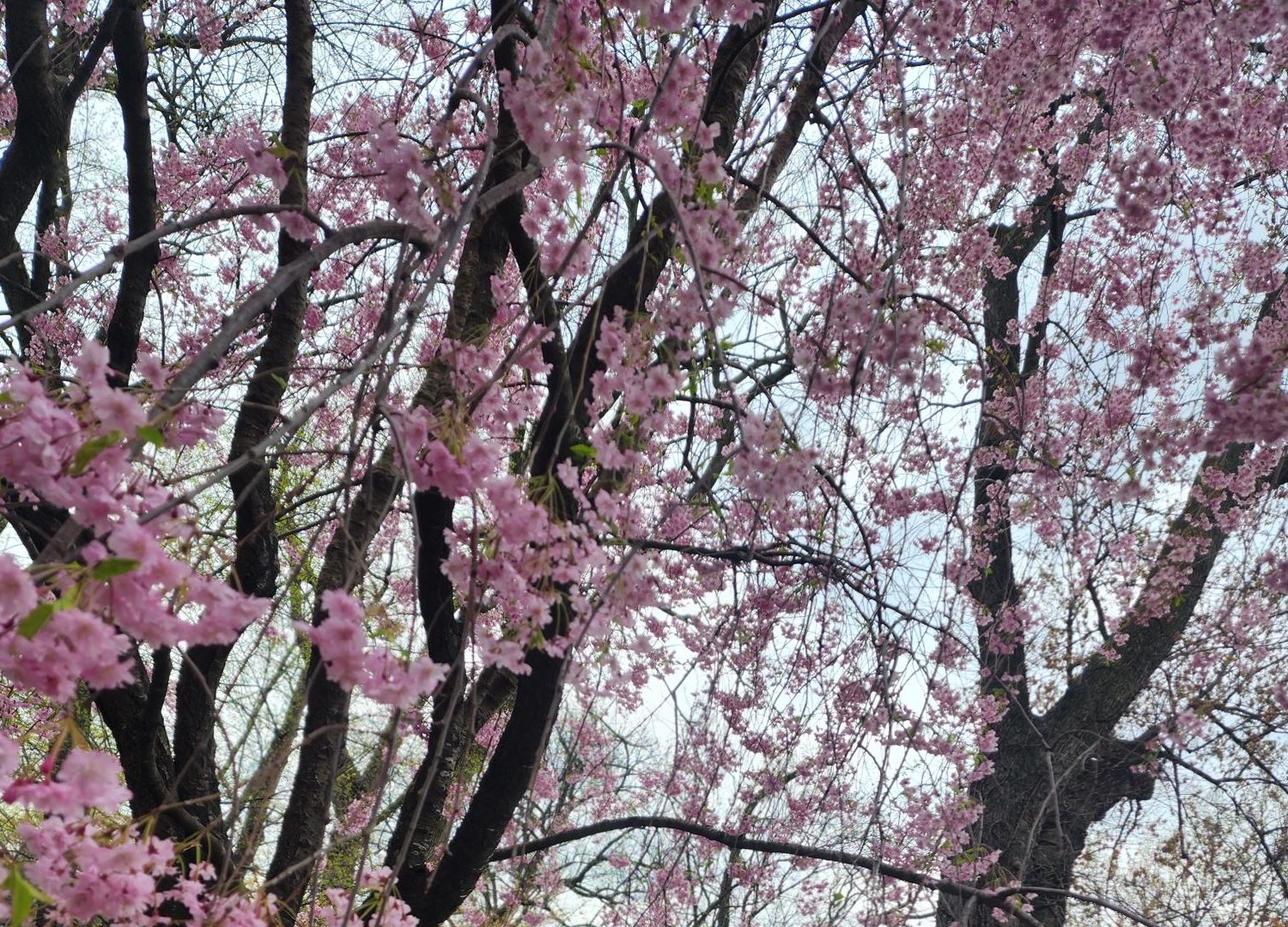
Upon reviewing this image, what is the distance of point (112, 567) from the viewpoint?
2.64ft

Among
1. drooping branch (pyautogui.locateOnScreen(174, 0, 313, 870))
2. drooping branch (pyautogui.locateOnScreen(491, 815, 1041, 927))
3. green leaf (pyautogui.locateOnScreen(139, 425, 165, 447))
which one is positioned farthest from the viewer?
drooping branch (pyautogui.locateOnScreen(174, 0, 313, 870))

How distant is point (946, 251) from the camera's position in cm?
402

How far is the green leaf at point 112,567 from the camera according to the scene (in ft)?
2.63

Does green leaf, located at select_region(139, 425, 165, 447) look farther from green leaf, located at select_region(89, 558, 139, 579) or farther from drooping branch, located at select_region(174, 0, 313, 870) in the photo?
drooping branch, located at select_region(174, 0, 313, 870)

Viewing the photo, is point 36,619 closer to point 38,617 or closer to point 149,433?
A: point 38,617

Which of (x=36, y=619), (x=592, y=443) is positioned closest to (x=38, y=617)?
(x=36, y=619)

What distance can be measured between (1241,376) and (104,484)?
2.06 meters

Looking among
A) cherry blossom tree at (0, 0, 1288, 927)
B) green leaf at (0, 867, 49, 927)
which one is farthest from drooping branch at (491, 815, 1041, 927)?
green leaf at (0, 867, 49, 927)

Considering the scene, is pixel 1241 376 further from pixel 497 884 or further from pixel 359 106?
pixel 497 884

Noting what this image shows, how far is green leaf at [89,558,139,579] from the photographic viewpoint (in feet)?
2.63

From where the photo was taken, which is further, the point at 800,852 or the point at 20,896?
the point at 800,852

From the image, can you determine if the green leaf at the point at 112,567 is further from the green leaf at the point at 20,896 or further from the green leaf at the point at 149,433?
the green leaf at the point at 20,896

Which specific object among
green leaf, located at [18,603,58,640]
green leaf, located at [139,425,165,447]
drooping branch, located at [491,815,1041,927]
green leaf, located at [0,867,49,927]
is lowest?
green leaf, located at [0,867,49,927]

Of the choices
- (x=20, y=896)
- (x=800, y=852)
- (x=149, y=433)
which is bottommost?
(x=20, y=896)
